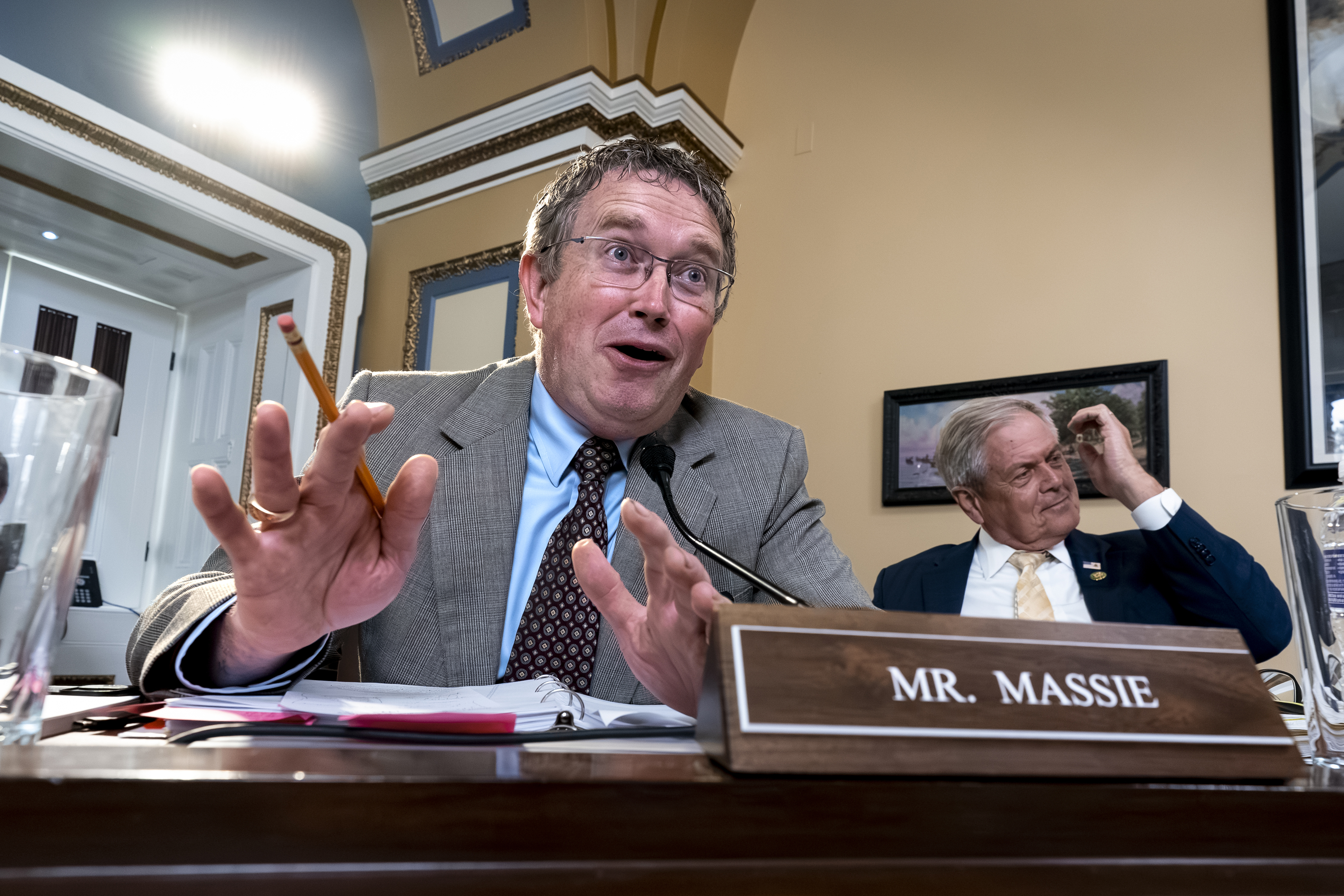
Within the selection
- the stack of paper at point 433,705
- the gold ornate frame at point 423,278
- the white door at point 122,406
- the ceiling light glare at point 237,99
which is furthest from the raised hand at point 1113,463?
the white door at point 122,406

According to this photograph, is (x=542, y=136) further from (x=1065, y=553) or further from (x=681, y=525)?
(x=681, y=525)

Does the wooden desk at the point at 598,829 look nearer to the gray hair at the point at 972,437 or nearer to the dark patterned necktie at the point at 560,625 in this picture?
the dark patterned necktie at the point at 560,625

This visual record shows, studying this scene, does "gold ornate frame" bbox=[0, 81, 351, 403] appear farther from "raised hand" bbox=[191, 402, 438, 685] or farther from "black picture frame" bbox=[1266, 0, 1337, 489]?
"black picture frame" bbox=[1266, 0, 1337, 489]

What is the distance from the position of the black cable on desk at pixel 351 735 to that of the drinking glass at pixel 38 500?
76 mm

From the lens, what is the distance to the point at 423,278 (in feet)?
11.1

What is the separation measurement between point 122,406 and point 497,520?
259cm

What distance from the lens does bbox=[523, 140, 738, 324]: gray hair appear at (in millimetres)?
1342

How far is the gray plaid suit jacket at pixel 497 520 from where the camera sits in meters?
1.05

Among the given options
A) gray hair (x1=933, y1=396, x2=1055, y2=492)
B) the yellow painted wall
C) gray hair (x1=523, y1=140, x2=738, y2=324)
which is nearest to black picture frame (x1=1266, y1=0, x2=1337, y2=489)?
the yellow painted wall

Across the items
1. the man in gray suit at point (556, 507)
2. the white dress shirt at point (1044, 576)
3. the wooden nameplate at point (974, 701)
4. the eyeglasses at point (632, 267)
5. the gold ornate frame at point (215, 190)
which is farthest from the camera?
the gold ornate frame at point (215, 190)

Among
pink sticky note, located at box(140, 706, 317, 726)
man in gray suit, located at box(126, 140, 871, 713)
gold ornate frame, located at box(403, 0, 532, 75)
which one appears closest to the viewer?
pink sticky note, located at box(140, 706, 317, 726)

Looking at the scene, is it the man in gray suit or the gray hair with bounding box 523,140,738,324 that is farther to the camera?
the gray hair with bounding box 523,140,738,324

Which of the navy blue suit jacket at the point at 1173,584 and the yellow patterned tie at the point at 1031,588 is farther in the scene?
the yellow patterned tie at the point at 1031,588

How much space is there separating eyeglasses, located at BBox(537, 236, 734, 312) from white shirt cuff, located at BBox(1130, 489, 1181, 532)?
3.91 ft
